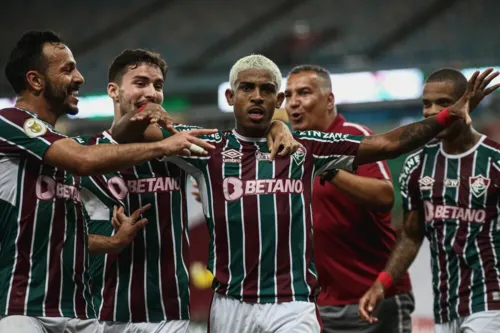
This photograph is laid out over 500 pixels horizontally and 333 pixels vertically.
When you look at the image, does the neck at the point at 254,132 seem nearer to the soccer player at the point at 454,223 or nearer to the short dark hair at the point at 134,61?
the short dark hair at the point at 134,61

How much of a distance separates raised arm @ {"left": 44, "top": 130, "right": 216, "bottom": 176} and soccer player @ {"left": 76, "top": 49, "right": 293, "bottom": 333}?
2.14ft

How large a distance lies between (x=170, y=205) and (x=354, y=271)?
5.47 feet

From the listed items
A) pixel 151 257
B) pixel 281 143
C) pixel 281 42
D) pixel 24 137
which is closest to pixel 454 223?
pixel 281 143

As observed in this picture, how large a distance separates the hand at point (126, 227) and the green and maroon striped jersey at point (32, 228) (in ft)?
1.25

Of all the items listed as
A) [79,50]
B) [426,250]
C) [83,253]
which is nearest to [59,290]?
[83,253]

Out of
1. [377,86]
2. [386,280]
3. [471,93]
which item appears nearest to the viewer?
[471,93]

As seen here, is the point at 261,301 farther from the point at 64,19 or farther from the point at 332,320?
the point at 64,19

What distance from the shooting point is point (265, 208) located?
4156mm

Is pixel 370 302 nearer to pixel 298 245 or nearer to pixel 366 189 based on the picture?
pixel 366 189

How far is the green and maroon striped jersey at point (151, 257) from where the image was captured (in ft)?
14.5

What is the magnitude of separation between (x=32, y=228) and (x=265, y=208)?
114cm

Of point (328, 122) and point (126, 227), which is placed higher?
point (328, 122)

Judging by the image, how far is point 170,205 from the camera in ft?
14.7

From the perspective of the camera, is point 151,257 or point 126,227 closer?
point 126,227
